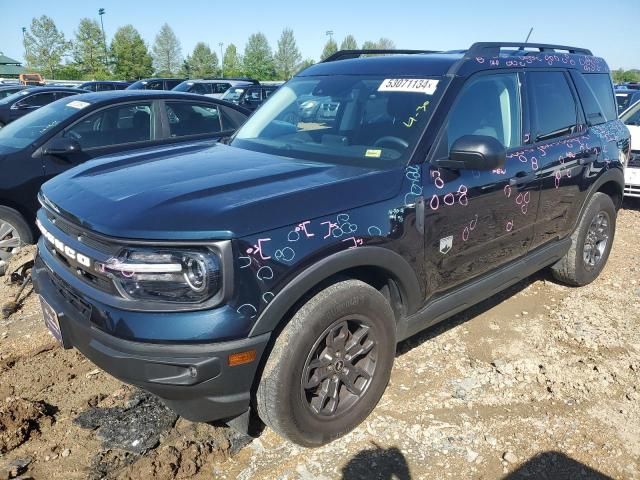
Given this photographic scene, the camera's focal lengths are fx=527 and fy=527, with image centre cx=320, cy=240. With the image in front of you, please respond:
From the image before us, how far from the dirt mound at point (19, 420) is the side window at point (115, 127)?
9.84ft

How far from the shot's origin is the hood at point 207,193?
2.18 m

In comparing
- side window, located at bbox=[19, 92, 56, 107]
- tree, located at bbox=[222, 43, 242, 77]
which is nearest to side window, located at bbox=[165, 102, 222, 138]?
side window, located at bbox=[19, 92, 56, 107]

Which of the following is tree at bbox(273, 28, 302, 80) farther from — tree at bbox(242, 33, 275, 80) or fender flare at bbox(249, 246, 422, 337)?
fender flare at bbox(249, 246, 422, 337)

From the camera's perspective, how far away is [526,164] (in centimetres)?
350

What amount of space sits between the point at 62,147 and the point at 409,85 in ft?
11.1

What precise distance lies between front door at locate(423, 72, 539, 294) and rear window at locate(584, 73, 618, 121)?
4.37 feet

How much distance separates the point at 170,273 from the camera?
84.2 inches

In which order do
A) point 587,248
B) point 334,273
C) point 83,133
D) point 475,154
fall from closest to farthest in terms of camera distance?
point 334,273 → point 475,154 → point 587,248 → point 83,133

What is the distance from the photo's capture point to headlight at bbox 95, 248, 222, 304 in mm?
2117

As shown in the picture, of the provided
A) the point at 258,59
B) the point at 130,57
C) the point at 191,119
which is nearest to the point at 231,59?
the point at 258,59

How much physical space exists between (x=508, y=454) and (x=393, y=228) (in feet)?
4.29

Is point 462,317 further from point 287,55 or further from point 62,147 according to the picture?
point 287,55

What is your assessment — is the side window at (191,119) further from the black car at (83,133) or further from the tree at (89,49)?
the tree at (89,49)

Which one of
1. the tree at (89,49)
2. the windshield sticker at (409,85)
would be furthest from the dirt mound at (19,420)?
the tree at (89,49)
